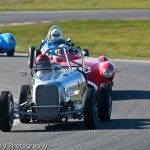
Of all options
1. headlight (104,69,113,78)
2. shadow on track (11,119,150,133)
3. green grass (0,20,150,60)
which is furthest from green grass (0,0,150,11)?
shadow on track (11,119,150,133)

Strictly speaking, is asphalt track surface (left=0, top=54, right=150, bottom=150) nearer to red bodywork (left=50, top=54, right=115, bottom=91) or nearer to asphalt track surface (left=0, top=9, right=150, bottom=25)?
red bodywork (left=50, top=54, right=115, bottom=91)

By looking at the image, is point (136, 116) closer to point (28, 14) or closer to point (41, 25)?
point (41, 25)

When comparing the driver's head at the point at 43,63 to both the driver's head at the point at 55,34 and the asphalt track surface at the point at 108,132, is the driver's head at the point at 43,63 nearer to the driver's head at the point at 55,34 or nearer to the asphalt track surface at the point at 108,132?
the asphalt track surface at the point at 108,132

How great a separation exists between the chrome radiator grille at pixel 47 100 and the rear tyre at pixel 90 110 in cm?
49

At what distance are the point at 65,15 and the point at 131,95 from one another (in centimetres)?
3670

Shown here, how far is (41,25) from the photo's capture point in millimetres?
46344

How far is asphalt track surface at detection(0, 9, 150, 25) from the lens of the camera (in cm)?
5140

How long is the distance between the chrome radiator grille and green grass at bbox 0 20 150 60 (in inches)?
650

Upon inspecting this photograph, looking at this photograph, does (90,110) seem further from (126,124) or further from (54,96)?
(126,124)

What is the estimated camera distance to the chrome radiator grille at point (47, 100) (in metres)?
13.5

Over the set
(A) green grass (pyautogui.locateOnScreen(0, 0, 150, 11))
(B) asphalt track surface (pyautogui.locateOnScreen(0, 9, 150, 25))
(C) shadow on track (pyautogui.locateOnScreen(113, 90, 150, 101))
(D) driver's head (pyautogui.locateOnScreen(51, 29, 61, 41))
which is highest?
(D) driver's head (pyautogui.locateOnScreen(51, 29, 61, 41))

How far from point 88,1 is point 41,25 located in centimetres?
2628

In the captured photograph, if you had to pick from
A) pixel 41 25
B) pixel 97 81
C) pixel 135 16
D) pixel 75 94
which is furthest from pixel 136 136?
pixel 135 16

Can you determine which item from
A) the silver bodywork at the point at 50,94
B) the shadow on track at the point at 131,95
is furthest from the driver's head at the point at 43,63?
the shadow on track at the point at 131,95
